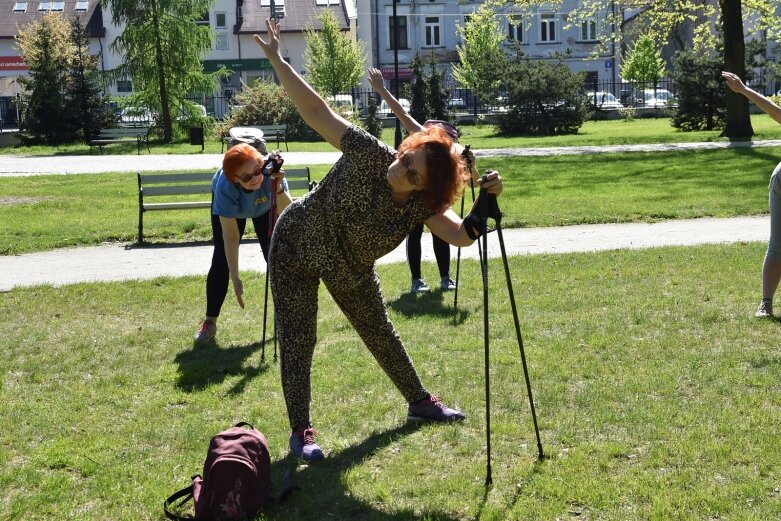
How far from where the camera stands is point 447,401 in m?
5.73

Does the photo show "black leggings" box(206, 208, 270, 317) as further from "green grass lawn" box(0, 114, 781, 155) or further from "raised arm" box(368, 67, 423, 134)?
"green grass lawn" box(0, 114, 781, 155)

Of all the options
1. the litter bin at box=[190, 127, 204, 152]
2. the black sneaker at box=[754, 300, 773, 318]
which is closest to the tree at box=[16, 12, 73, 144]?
the litter bin at box=[190, 127, 204, 152]

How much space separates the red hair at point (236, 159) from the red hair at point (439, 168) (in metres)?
2.41

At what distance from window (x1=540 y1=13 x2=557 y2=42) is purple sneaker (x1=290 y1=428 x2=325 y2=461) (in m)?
60.4

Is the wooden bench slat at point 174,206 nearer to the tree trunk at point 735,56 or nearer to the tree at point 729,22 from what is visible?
the tree at point 729,22

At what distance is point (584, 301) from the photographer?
821 centimetres

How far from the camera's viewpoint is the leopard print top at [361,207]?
14.4 feet

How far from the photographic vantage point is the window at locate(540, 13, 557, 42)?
2443 inches

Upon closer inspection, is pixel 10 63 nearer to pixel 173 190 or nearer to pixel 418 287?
pixel 173 190

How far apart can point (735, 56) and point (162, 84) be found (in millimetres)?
21000

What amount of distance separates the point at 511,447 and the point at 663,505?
99cm

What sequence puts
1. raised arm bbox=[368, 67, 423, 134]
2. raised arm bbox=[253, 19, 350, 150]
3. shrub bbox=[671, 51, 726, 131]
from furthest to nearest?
1. shrub bbox=[671, 51, 726, 131]
2. raised arm bbox=[368, 67, 423, 134]
3. raised arm bbox=[253, 19, 350, 150]

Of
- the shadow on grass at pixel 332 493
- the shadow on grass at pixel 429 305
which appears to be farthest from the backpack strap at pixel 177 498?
the shadow on grass at pixel 429 305

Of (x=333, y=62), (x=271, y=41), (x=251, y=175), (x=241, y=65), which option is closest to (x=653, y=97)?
(x=333, y=62)
